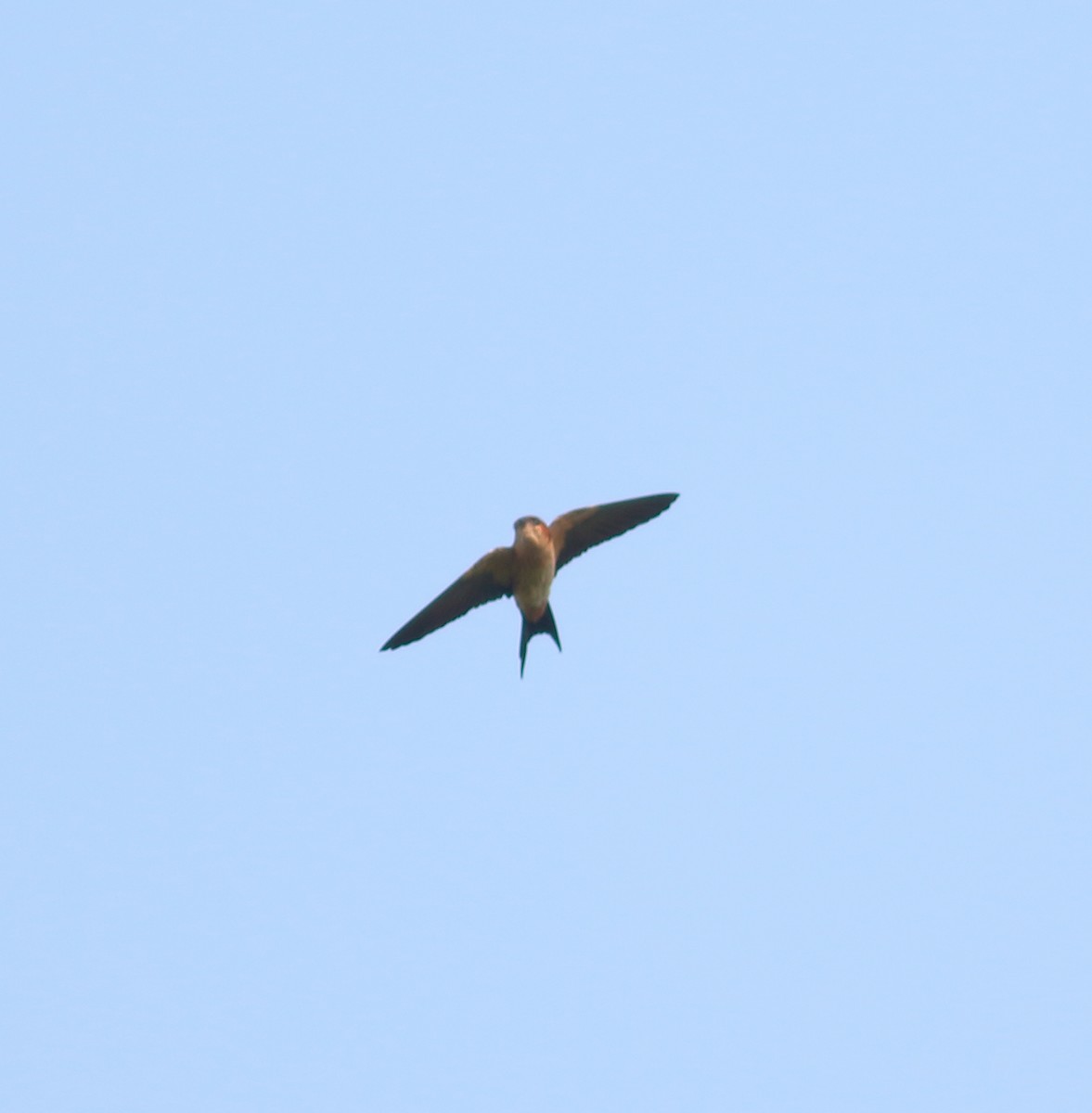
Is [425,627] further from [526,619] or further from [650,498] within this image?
[650,498]

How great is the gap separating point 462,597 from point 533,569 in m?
0.98

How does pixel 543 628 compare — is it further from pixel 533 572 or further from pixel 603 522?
pixel 603 522

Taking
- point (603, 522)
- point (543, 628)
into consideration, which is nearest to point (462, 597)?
point (543, 628)

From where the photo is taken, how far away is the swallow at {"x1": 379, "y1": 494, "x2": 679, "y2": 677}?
23594mm

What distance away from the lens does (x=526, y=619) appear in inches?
943

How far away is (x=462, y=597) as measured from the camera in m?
24.1

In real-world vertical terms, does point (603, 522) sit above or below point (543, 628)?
above

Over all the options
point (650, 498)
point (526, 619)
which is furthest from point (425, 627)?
point (650, 498)

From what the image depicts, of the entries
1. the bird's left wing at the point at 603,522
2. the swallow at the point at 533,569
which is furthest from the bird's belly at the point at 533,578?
the bird's left wing at the point at 603,522

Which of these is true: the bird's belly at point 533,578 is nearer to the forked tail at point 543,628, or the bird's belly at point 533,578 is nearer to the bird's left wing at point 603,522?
the forked tail at point 543,628

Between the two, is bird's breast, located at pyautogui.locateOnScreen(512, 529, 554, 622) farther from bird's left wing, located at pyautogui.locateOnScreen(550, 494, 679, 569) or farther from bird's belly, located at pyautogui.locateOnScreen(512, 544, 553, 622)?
bird's left wing, located at pyautogui.locateOnScreen(550, 494, 679, 569)

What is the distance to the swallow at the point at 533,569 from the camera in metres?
23.6

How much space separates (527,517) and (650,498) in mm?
1368

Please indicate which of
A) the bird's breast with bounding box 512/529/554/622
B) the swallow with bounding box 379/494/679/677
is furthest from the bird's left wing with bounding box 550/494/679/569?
the bird's breast with bounding box 512/529/554/622
